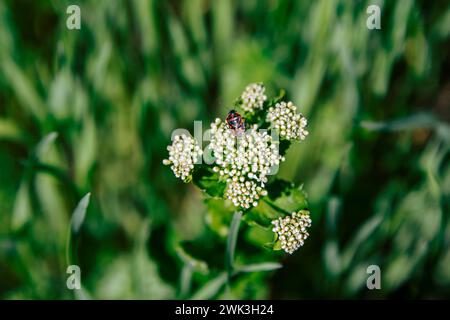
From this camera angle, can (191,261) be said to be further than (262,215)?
Yes

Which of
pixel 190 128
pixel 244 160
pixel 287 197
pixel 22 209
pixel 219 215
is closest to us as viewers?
pixel 244 160

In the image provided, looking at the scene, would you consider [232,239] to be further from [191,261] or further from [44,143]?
[44,143]

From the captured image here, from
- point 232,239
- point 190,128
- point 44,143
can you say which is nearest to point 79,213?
point 44,143

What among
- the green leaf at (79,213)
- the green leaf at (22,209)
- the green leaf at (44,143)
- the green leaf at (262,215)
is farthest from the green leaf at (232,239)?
the green leaf at (22,209)
